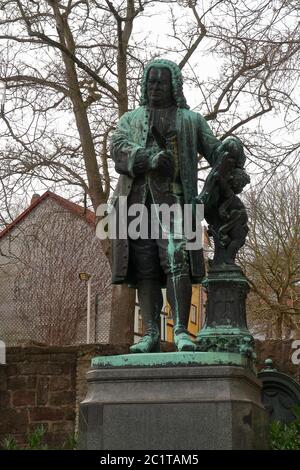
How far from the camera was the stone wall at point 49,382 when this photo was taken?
42.9 ft

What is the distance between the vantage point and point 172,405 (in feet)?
16.8

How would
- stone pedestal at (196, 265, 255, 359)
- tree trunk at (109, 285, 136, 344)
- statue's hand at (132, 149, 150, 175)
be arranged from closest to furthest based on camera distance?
stone pedestal at (196, 265, 255, 359) → statue's hand at (132, 149, 150, 175) → tree trunk at (109, 285, 136, 344)

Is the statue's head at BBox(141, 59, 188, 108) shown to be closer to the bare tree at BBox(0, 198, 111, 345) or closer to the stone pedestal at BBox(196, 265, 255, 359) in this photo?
the stone pedestal at BBox(196, 265, 255, 359)

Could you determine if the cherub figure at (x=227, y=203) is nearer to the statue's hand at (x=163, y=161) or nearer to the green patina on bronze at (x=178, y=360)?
the statue's hand at (x=163, y=161)

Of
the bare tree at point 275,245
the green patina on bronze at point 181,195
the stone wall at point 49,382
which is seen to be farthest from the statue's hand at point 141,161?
the bare tree at point 275,245

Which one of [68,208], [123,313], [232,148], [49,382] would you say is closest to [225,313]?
[232,148]

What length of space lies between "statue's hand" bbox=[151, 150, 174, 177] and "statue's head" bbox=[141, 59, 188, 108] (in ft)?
1.77

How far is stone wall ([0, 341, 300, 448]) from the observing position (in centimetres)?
1307

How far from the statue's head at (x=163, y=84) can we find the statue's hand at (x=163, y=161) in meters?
0.54

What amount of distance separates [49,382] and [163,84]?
26.3 feet

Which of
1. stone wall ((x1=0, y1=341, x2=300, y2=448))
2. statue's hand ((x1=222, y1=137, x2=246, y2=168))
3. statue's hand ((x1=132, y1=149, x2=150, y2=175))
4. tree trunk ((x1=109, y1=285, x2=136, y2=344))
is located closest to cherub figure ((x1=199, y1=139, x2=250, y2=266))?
statue's hand ((x1=222, y1=137, x2=246, y2=168))
